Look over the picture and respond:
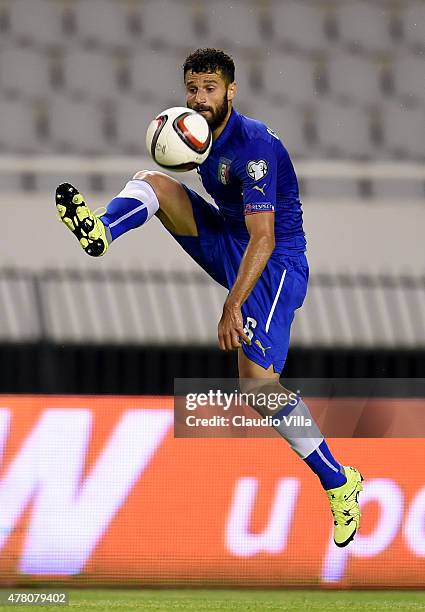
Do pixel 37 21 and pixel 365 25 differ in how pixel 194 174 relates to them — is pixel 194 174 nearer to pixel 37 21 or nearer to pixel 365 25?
pixel 37 21

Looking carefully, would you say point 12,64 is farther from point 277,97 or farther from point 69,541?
point 69,541

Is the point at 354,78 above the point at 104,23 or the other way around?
the other way around

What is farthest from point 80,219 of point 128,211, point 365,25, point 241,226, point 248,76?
point 365,25

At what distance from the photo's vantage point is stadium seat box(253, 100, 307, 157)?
434 inches

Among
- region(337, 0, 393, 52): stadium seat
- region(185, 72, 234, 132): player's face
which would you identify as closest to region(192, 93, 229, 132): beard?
region(185, 72, 234, 132): player's face

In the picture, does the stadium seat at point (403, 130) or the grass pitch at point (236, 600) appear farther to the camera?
the stadium seat at point (403, 130)

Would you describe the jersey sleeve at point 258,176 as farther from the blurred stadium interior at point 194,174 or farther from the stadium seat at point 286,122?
the stadium seat at point 286,122

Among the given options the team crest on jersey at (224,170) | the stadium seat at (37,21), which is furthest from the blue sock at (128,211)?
the stadium seat at (37,21)

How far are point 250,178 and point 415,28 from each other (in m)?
6.84

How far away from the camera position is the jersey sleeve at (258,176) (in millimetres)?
5223

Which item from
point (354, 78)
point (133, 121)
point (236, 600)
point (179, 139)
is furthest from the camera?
point (354, 78)

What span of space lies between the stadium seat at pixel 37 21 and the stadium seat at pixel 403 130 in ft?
9.94

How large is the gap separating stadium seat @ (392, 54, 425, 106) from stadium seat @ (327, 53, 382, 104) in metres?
0.17

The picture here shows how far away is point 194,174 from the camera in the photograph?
10.6m
